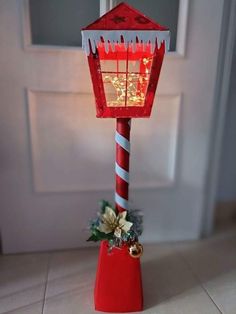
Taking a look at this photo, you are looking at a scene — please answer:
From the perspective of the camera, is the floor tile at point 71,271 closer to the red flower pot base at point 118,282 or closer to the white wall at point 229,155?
the red flower pot base at point 118,282

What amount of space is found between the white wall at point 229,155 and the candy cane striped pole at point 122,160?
67 cm

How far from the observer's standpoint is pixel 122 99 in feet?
2.75

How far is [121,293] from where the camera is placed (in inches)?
38.0

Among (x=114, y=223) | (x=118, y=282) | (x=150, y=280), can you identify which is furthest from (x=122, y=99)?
(x=150, y=280)

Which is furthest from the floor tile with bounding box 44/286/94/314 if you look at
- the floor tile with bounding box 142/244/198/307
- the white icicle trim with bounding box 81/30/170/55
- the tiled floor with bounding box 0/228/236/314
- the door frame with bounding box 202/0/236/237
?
the white icicle trim with bounding box 81/30/170/55

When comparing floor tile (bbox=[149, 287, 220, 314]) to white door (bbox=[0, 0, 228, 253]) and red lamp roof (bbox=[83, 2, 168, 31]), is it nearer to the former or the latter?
white door (bbox=[0, 0, 228, 253])

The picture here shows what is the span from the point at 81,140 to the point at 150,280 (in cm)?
59

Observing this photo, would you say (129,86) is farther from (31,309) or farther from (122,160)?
(31,309)

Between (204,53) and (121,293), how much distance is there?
0.90 meters

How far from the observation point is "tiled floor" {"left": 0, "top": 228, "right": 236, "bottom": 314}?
1.00m

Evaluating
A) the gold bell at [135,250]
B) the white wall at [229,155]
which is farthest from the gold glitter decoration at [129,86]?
the white wall at [229,155]

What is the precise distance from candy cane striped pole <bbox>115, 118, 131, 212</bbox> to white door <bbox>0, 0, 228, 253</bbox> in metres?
0.27

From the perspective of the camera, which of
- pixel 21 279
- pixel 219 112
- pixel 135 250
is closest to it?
pixel 135 250

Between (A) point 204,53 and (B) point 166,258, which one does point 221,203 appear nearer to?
(B) point 166,258
